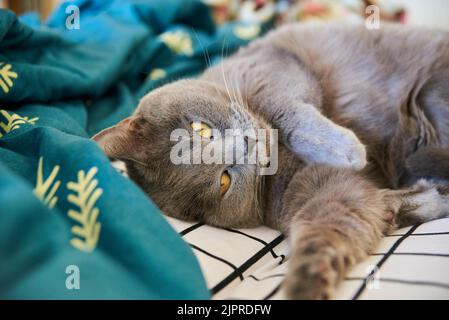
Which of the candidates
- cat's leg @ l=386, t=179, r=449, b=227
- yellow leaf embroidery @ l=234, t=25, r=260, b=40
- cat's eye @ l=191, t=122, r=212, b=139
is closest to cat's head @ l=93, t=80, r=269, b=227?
cat's eye @ l=191, t=122, r=212, b=139

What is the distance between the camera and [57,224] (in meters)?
0.63

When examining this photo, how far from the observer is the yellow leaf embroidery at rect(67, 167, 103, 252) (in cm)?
70

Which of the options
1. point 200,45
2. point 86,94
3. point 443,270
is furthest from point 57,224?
point 200,45

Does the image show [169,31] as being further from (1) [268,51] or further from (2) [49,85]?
(2) [49,85]

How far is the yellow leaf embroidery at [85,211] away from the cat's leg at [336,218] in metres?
0.34

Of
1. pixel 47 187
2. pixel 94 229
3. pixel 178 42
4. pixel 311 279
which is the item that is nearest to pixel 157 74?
pixel 178 42

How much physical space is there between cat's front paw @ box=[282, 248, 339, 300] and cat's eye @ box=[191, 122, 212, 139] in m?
0.49

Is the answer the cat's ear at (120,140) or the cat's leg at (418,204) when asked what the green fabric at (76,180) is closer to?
the cat's ear at (120,140)

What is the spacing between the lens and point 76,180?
0.78 metres

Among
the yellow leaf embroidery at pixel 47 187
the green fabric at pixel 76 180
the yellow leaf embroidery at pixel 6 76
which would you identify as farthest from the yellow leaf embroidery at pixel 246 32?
the yellow leaf embroidery at pixel 47 187

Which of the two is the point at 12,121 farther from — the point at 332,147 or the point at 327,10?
the point at 327,10

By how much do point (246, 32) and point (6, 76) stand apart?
51.3 inches

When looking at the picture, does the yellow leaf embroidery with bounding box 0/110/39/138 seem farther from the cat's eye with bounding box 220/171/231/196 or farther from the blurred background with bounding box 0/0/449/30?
the blurred background with bounding box 0/0/449/30

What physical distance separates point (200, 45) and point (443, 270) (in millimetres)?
1499
